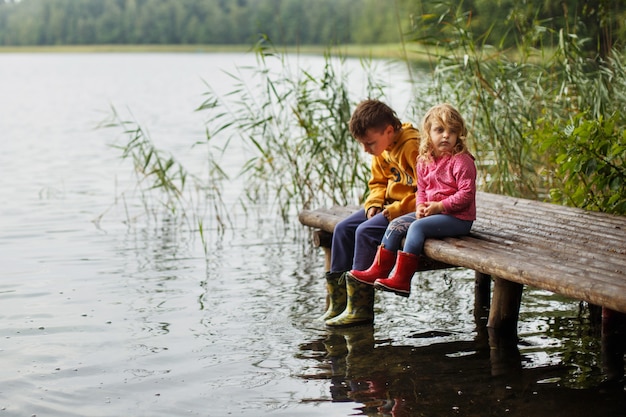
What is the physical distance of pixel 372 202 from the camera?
4.71 meters

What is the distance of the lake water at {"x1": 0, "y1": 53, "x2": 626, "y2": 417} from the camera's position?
380cm

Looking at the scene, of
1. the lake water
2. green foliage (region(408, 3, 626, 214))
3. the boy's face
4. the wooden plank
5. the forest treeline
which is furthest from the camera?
the forest treeline

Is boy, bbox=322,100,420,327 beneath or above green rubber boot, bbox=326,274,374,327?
above

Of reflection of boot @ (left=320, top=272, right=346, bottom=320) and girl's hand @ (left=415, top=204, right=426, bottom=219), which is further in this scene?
reflection of boot @ (left=320, top=272, right=346, bottom=320)

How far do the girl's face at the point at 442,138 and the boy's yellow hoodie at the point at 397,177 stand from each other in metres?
0.23

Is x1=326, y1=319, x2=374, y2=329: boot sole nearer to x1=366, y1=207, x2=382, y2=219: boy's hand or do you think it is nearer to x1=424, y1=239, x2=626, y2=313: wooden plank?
x1=366, y1=207, x2=382, y2=219: boy's hand

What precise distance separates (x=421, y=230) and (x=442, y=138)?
45cm

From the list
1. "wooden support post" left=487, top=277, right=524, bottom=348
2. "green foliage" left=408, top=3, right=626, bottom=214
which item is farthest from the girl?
"green foliage" left=408, top=3, right=626, bottom=214

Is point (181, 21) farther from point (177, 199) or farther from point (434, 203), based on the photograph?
point (434, 203)

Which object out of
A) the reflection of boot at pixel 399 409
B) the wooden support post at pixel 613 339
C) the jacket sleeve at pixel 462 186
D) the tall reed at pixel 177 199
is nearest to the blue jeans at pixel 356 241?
the jacket sleeve at pixel 462 186

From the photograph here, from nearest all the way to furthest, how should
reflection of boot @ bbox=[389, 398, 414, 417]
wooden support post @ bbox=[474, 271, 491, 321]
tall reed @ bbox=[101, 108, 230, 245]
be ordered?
1. reflection of boot @ bbox=[389, 398, 414, 417]
2. wooden support post @ bbox=[474, 271, 491, 321]
3. tall reed @ bbox=[101, 108, 230, 245]

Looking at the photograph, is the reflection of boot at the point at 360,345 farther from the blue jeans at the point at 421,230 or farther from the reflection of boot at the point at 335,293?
the blue jeans at the point at 421,230

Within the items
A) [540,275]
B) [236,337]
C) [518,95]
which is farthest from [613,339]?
[518,95]

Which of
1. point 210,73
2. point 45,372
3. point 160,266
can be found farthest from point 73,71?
point 45,372
